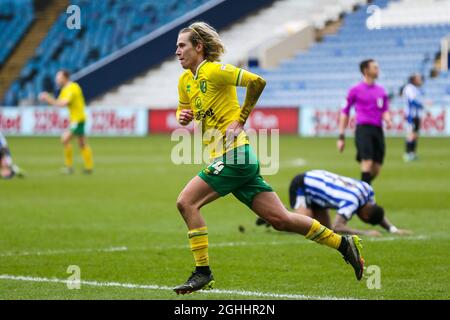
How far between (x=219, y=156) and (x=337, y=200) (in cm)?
406

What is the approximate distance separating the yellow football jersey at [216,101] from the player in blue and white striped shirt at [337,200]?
3.89 metres

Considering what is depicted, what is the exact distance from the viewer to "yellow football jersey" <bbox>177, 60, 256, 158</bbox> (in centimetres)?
848

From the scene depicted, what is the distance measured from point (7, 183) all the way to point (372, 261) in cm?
1243

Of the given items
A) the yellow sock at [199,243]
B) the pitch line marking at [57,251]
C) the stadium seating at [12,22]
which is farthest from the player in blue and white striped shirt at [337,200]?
the stadium seating at [12,22]

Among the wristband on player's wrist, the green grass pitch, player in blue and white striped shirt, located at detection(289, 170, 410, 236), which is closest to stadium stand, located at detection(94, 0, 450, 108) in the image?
the green grass pitch

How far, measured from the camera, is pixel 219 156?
8539 mm

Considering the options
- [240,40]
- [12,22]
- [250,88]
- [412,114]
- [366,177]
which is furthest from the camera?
[12,22]

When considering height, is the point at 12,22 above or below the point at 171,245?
above

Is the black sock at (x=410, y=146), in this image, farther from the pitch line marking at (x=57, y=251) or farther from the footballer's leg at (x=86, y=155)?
the pitch line marking at (x=57, y=251)

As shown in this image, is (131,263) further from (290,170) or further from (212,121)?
(290,170)

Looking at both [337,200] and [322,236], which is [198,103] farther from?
[337,200]

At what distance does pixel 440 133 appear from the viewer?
3678cm

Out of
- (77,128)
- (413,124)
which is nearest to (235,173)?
(77,128)

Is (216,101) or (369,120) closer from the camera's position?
(216,101)
